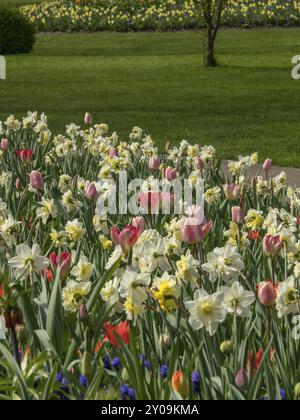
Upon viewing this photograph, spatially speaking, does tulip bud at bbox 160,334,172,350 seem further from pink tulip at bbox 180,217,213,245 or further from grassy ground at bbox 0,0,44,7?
grassy ground at bbox 0,0,44,7

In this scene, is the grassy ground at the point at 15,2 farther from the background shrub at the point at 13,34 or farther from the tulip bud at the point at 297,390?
the tulip bud at the point at 297,390

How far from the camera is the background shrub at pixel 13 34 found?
24.3 m

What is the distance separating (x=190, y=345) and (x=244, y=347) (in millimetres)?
318

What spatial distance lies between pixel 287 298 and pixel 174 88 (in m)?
14.2

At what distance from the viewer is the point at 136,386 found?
278cm

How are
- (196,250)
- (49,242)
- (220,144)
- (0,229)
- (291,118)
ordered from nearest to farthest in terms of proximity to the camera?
(196,250) < (0,229) < (49,242) < (220,144) < (291,118)

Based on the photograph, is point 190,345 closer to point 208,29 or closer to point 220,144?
point 220,144

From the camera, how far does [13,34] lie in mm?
24281

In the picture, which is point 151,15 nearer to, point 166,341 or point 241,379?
point 166,341

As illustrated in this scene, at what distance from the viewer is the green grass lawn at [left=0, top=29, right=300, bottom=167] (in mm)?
12484

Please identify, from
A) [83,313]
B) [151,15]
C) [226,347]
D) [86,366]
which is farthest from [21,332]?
[151,15]

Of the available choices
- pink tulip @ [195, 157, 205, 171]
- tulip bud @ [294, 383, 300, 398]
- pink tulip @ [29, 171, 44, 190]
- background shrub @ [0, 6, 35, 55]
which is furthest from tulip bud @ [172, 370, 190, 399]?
background shrub @ [0, 6, 35, 55]

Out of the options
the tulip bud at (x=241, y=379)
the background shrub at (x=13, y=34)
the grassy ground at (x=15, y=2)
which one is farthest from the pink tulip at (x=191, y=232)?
the grassy ground at (x=15, y=2)

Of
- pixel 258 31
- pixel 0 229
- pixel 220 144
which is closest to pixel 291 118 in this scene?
pixel 220 144
